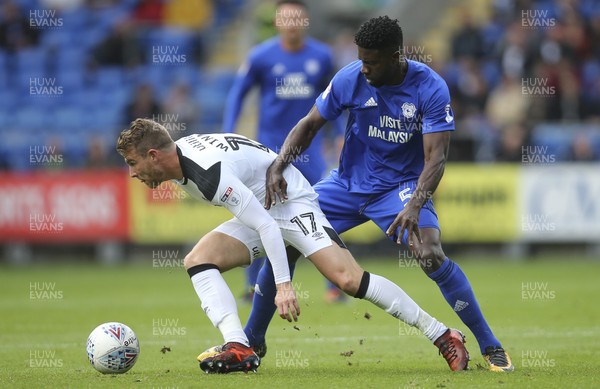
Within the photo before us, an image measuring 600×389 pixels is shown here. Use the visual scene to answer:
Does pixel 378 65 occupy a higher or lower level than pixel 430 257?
higher

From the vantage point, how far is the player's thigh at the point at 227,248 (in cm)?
690

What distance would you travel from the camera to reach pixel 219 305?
6.75m

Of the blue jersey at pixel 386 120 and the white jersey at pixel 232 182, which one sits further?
the blue jersey at pixel 386 120

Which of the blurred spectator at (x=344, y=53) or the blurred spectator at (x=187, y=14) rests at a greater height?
the blurred spectator at (x=187, y=14)

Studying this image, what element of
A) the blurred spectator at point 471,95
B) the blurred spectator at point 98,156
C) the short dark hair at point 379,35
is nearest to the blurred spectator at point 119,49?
the blurred spectator at point 98,156

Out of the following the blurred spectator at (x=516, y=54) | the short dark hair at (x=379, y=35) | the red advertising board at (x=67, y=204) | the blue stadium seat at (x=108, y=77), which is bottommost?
the red advertising board at (x=67, y=204)

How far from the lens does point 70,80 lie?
21.1 meters

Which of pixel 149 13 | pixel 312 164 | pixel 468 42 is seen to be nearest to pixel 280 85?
pixel 312 164

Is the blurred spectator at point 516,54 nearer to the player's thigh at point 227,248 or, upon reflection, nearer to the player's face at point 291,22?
the player's face at point 291,22

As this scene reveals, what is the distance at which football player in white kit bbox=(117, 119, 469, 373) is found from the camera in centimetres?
658

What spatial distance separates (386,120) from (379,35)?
0.72 metres

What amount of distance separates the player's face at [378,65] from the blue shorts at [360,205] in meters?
0.81

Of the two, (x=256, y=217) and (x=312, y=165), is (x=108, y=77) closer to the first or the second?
(x=312, y=165)

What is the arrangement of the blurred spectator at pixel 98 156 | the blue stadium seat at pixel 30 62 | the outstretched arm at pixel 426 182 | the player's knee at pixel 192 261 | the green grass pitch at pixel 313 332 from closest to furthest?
1. the green grass pitch at pixel 313 332
2. the outstretched arm at pixel 426 182
3. the player's knee at pixel 192 261
4. the blurred spectator at pixel 98 156
5. the blue stadium seat at pixel 30 62
